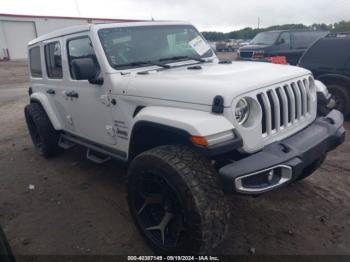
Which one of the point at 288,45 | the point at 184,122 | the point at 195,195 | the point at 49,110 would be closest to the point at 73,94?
the point at 49,110

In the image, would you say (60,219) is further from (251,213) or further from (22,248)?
(251,213)

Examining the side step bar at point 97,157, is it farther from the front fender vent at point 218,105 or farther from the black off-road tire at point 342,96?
the black off-road tire at point 342,96

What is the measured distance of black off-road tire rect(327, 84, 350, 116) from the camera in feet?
20.2

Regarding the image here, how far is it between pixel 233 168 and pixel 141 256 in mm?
1235

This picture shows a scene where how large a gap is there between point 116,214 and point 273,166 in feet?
6.22

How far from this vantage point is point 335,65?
6277 mm

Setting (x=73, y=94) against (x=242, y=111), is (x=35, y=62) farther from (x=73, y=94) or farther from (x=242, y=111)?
(x=242, y=111)

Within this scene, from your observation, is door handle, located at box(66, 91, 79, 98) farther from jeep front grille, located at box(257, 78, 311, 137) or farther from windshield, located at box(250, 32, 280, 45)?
windshield, located at box(250, 32, 280, 45)

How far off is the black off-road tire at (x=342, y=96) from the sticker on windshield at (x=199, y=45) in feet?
10.6

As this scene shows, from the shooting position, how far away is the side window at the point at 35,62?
5.05 meters

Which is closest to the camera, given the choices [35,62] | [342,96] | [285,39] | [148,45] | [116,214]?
[116,214]

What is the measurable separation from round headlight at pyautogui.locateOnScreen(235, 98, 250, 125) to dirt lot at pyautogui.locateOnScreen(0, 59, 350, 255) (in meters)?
1.17

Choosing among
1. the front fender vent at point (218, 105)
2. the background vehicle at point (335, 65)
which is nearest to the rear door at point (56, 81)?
the front fender vent at point (218, 105)

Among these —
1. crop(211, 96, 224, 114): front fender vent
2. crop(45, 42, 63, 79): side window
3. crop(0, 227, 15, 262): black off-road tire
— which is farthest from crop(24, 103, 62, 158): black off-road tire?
crop(211, 96, 224, 114): front fender vent
